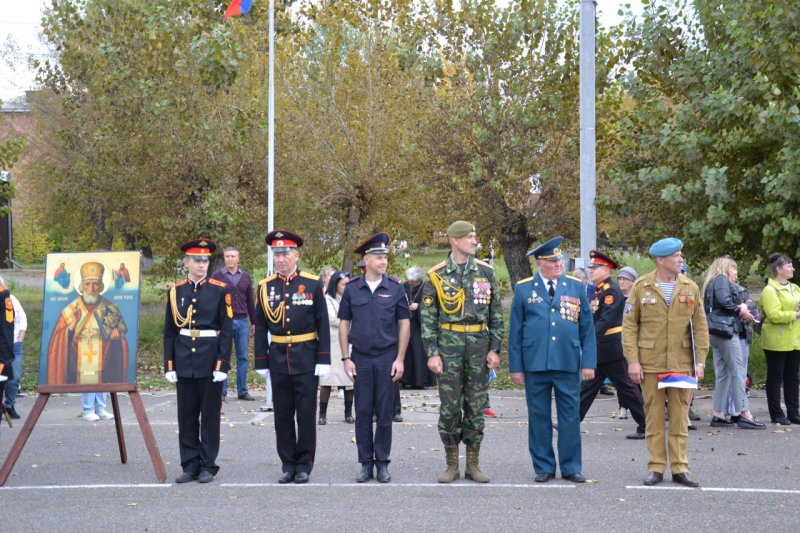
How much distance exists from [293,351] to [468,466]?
5.96 ft

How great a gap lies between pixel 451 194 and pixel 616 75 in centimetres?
400

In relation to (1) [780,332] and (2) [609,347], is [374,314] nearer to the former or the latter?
(2) [609,347]

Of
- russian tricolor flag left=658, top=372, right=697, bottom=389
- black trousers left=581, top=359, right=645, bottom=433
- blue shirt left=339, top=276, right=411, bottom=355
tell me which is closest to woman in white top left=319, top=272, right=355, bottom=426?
black trousers left=581, top=359, right=645, bottom=433

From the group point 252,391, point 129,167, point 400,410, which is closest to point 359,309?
point 400,410

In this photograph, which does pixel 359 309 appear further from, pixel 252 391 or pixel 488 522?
pixel 252 391

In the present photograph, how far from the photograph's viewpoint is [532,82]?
2169 cm

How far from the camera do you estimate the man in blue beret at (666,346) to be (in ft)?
Answer: 29.6

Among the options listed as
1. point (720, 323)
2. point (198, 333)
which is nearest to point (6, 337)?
point (198, 333)

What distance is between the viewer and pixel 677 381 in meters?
9.06

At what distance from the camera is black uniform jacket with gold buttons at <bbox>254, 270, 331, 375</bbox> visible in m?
9.41

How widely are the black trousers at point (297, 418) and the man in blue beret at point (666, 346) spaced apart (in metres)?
2.80

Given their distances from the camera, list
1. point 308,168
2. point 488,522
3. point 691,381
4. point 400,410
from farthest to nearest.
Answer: point 308,168, point 400,410, point 691,381, point 488,522

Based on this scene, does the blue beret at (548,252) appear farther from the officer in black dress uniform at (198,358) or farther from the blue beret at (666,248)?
the officer in black dress uniform at (198,358)

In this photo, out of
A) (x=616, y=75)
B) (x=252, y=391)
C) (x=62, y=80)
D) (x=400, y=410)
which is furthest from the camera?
(x=62, y=80)
